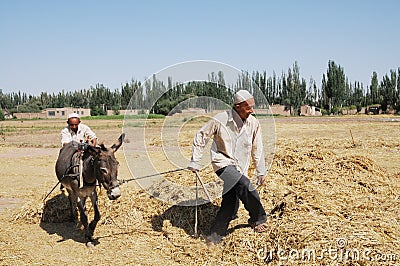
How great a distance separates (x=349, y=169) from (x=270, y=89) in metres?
61.8

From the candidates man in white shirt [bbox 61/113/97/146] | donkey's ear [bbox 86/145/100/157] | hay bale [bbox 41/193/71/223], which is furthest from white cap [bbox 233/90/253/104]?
hay bale [bbox 41/193/71/223]

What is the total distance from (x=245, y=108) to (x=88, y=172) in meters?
2.35

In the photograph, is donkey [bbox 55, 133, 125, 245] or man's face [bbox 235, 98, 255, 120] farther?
donkey [bbox 55, 133, 125, 245]

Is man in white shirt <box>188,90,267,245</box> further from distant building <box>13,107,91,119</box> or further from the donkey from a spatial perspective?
distant building <box>13,107,91,119</box>

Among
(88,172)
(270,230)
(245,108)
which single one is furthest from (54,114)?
(270,230)

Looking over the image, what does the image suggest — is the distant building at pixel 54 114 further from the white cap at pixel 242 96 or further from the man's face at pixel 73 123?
the white cap at pixel 242 96

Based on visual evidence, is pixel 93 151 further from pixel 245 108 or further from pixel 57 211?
pixel 57 211

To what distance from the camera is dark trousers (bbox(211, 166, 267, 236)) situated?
16.8 feet

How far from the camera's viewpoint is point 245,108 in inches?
199

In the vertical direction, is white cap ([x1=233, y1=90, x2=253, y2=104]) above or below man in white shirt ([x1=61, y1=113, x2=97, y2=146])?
above

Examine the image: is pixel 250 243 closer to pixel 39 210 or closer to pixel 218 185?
pixel 218 185

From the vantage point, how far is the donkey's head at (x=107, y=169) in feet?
16.9

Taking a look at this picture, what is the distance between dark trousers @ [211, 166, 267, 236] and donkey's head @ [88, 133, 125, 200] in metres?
1.32

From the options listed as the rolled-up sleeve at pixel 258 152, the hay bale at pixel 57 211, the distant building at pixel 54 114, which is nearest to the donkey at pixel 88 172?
the hay bale at pixel 57 211
